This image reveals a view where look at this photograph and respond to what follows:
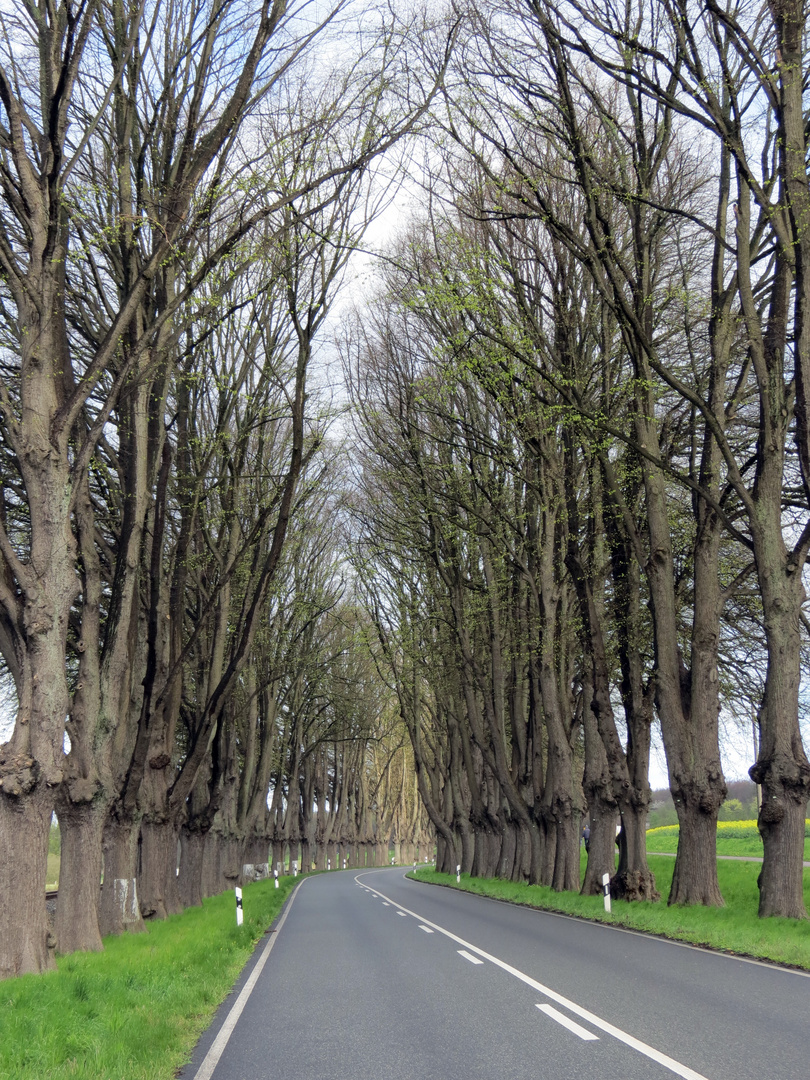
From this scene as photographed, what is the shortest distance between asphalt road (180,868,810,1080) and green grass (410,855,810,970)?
454 mm

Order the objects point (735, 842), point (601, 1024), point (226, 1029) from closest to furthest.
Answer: point (601, 1024), point (226, 1029), point (735, 842)

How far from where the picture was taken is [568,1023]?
7.22m

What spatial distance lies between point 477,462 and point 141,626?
8.98m

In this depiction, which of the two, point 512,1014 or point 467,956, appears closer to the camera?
point 512,1014

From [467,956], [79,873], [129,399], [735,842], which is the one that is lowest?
[735,842]

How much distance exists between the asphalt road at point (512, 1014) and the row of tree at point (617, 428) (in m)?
4.47

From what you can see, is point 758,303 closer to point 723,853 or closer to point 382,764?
point 723,853

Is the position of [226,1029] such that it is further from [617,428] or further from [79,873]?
[617,428]

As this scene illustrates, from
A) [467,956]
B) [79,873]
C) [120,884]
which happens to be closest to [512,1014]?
[467,956]

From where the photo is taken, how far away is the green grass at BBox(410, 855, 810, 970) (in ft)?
35.7

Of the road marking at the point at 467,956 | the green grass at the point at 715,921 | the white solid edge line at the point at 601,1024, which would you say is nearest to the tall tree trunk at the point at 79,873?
the road marking at the point at 467,956

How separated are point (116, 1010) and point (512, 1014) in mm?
3082

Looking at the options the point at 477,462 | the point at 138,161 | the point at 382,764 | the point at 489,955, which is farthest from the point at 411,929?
the point at 382,764

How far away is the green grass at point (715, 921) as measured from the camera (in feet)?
35.7
